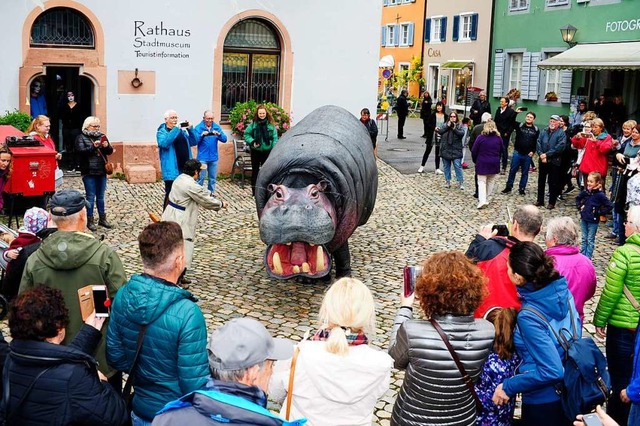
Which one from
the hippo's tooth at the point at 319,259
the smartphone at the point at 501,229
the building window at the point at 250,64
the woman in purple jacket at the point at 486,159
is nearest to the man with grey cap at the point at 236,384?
the smartphone at the point at 501,229

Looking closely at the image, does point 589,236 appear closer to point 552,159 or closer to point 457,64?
point 552,159

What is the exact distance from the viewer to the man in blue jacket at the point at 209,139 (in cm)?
1429

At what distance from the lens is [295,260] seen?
334 inches

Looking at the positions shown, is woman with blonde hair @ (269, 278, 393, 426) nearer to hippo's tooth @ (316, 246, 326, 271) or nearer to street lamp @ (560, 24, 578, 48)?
hippo's tooth @ (316, 246, 326, 271)

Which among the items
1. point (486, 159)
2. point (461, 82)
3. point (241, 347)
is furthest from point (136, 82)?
point (461, 82)

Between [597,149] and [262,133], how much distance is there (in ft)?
19.6

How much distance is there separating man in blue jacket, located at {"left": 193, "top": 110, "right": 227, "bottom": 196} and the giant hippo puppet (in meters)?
4.27

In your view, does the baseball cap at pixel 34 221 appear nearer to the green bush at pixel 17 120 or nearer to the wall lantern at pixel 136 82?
the green bush at pixel 17 120

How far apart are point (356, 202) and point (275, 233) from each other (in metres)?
1.44

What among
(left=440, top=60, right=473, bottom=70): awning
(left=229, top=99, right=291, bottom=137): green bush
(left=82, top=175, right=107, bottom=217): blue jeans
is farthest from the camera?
(left=440, top=60, right=473, bottom=70): awning

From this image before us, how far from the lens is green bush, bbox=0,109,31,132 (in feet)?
48.0

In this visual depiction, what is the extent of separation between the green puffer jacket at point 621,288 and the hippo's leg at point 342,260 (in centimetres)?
427

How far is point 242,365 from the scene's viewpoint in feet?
10.5

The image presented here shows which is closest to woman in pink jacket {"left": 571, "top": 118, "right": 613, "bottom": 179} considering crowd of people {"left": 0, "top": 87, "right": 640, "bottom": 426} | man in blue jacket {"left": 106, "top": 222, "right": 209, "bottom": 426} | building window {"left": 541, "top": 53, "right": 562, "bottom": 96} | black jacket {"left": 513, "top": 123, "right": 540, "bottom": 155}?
black jacket {"left": 513, "top": 123, "right": 540, "bottom": 155}
